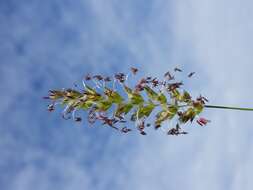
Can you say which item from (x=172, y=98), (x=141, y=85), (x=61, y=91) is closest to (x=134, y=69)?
(x=141, y=85)

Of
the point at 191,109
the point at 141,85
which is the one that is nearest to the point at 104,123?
the point at 141,85

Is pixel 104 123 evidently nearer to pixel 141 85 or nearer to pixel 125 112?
pixel 125 112

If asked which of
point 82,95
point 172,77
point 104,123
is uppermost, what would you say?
point 172,77

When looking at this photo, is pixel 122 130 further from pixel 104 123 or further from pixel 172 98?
pixel 172 98

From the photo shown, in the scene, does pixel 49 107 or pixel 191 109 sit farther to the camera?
pixel 49 107

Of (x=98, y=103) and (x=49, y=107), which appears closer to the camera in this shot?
(x=98, y=103)

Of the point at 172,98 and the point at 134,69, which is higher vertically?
the point at 134,69

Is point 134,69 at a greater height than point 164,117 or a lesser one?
greater

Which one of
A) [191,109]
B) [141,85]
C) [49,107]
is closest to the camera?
[191,109]

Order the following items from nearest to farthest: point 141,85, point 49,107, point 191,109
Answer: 1. point 191,109
2. point 141,85
3. point 49,107
